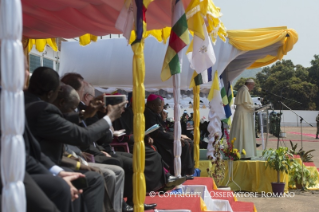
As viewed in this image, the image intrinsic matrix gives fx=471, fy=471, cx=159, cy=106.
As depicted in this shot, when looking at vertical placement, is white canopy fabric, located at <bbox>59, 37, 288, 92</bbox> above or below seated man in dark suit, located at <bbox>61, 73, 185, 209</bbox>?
above

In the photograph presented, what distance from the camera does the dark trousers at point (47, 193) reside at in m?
2.50

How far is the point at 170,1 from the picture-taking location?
630cm

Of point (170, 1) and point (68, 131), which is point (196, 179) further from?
point (68, 131)

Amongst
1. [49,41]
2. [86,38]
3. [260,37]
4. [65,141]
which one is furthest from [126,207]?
[260,37]

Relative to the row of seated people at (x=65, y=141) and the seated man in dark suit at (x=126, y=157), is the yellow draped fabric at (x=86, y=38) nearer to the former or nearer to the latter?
the seated man in dark suit at (x=126, y=157)

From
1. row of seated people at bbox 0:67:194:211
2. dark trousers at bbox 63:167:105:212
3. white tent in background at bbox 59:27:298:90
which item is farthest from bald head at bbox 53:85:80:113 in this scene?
white tent in background at bbox 59:27:298:90

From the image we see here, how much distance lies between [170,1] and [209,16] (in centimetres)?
68

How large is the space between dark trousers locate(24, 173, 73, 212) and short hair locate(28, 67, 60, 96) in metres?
0.70

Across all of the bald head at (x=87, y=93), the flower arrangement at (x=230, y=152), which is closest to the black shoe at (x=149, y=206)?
the bald head at (x=87, y=93)

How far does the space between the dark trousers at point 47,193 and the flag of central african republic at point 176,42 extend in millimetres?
3334

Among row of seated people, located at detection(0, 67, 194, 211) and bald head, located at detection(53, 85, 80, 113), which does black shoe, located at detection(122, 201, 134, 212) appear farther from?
bald head, located at detection(53, 85, 80, 113)

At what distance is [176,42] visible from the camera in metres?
6.05

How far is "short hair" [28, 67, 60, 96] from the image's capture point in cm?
316

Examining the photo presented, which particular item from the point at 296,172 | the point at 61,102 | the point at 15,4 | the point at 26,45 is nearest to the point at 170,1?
the point at 26,45
